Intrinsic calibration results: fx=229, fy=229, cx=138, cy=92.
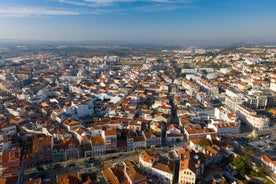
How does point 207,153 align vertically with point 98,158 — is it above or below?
above

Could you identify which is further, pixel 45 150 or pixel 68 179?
pixel 45 150

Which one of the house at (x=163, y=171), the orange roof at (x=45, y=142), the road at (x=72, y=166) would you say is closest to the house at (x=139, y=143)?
the road at (x=72, y=166)

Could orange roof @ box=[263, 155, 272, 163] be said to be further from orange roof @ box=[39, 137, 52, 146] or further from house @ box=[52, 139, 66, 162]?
orange roof @ box=[39, 137, 52, 146]

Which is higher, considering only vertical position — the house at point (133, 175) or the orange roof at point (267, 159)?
the house at point (133, 175)

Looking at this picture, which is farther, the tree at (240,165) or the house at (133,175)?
the tree at (240,165)

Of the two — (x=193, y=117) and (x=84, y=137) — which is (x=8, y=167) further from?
(x=193, y=117)

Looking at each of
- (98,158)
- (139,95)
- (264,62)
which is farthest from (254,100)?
(264,62)

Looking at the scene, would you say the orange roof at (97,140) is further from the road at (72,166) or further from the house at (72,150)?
the house at (72,150)

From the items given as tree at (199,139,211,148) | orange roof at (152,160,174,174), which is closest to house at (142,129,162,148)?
tree at (199,139,211,148)

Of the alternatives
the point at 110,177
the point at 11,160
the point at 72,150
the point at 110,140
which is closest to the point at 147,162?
the point at 110,177

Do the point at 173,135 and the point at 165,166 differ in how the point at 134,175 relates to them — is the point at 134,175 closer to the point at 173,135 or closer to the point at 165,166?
the point at 165,166

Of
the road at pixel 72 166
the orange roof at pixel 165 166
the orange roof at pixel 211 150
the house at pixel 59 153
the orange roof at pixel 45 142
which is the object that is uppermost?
the orange roof at pixel 45 142
